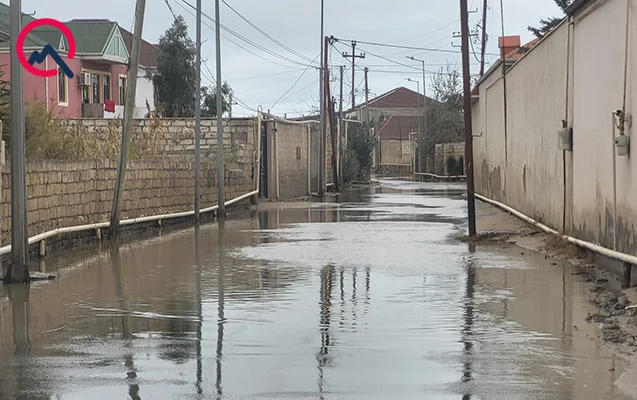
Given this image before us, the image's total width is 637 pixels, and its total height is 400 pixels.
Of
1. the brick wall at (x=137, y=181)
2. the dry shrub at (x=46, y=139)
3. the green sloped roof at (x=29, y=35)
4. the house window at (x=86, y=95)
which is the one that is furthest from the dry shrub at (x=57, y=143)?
the house window at (x=86, y=95)

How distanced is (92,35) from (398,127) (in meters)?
61.7

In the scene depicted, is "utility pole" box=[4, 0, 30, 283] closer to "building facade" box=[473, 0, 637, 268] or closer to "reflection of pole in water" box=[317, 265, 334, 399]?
"reflection of pole in water" box=[317, 265, 334, 399]

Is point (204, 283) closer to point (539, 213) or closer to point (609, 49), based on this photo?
point (609, 49)

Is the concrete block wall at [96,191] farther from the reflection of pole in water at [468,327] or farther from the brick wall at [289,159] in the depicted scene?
the brick wall at [289,159]

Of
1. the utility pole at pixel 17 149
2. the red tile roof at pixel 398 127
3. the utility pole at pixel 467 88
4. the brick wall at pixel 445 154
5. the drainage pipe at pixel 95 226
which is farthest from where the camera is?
the red tile roof at pixel 398 127

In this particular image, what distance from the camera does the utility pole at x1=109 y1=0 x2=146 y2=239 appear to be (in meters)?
19.5

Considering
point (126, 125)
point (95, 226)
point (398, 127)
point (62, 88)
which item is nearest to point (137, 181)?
point (126, 125)

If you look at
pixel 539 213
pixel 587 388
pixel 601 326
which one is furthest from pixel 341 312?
pixel 539 213

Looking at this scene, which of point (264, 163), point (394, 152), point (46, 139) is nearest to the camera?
point (46, 139)

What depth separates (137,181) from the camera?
72.4 ft

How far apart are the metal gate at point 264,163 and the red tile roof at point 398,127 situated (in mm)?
66595

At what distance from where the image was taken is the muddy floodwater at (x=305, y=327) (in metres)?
7.03

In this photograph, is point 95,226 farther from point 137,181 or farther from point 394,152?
point 394,152

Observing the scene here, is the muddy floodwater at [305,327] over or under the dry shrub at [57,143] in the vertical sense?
under
